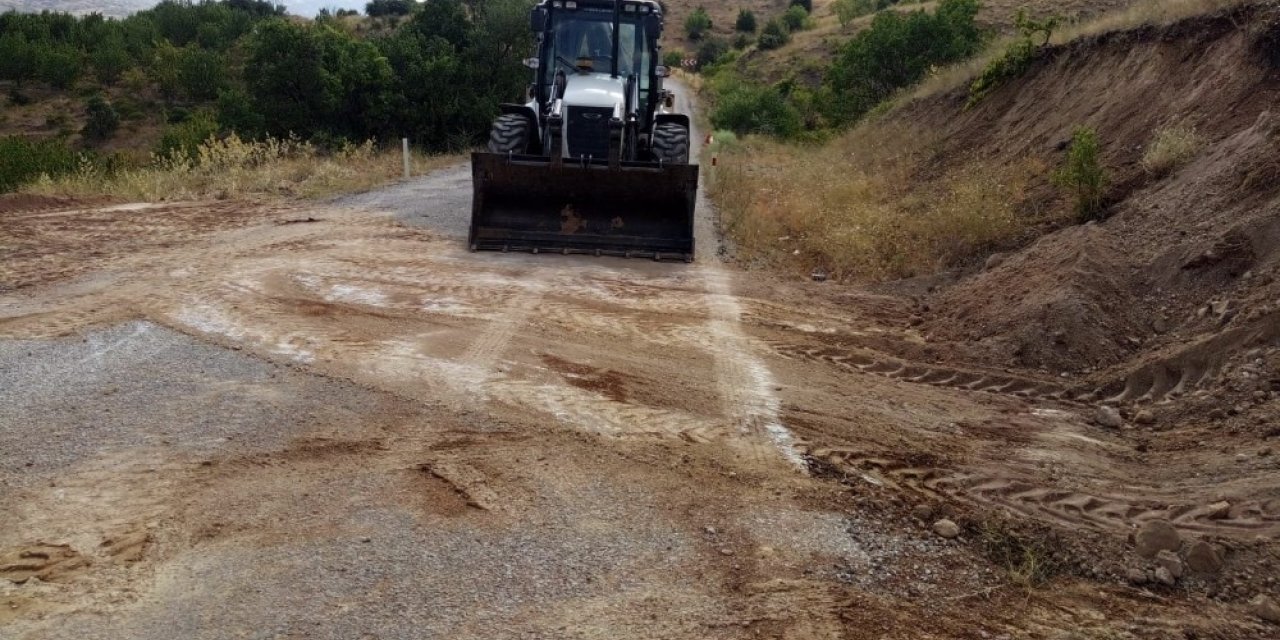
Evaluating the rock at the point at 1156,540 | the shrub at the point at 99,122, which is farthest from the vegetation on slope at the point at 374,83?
the rock at the point at 1156,540

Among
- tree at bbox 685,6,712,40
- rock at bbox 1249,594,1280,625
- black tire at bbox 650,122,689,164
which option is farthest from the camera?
tree at bbox 685,6,712,40

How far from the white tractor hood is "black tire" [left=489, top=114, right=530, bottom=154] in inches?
31.0

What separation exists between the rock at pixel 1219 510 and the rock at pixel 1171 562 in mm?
468

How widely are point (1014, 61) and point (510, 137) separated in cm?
1025

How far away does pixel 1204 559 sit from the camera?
14.4ft

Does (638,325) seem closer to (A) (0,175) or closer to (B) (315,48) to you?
(A) (0,175)

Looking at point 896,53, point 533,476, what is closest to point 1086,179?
point 533,476

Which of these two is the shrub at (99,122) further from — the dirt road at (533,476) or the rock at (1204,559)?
the rock at (1204,559)

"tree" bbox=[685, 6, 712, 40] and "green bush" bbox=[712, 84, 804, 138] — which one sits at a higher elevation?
"tree" bbox=[685, 6, 712, 40]

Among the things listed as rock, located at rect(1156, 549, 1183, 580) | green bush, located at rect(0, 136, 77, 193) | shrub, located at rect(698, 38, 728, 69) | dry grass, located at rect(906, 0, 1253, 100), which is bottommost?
rock, located at rect(1156, 549, 1183, 580)

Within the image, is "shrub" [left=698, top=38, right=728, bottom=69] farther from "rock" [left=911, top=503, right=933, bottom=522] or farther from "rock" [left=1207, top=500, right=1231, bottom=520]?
"rock" [left=1207, top=500, right=1231, bottom=520]

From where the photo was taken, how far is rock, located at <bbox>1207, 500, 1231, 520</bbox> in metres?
4.76

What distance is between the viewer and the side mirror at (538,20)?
12.8 m

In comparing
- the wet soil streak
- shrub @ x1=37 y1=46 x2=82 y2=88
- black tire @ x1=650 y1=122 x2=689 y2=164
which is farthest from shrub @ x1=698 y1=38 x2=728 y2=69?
the wet soil streak
